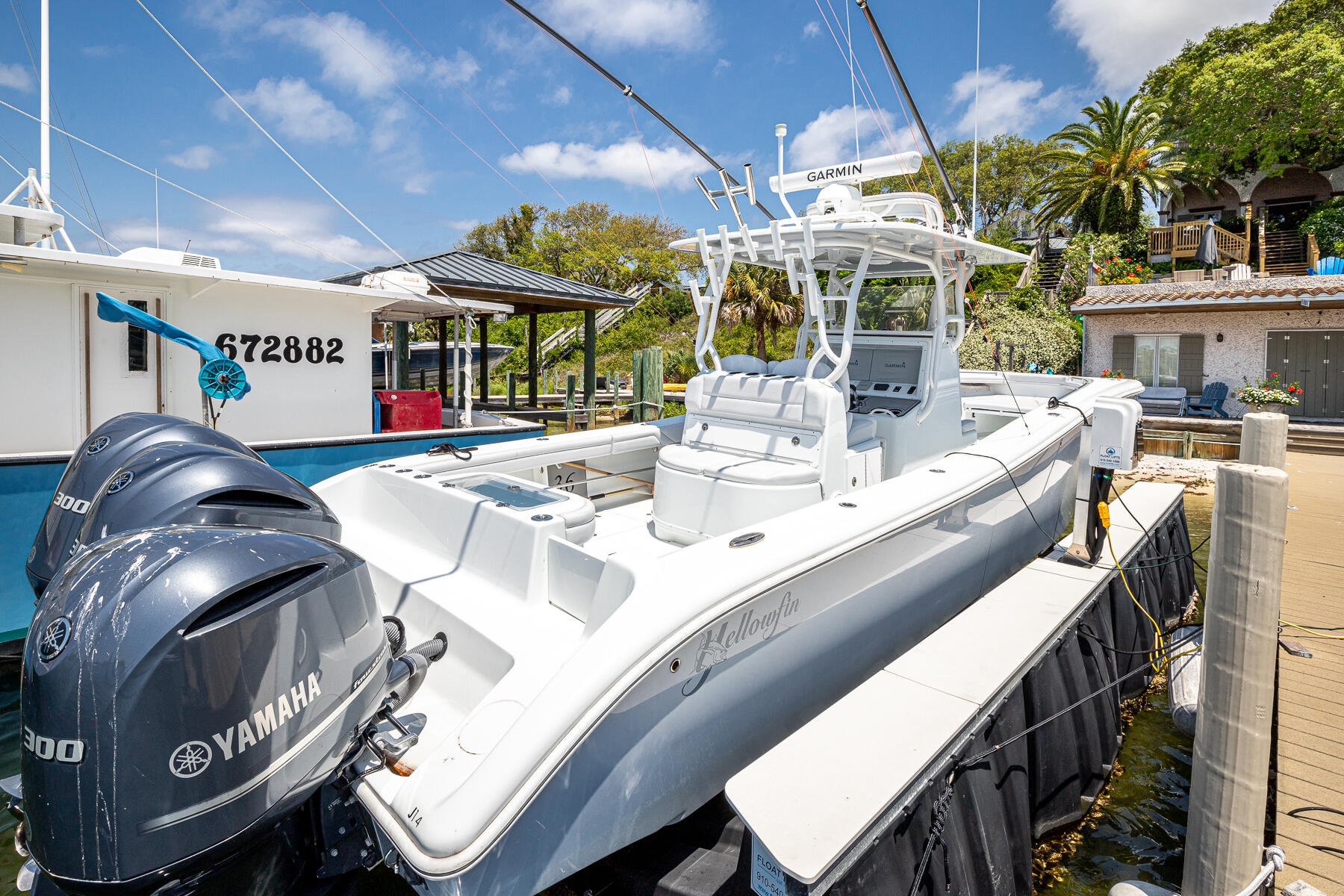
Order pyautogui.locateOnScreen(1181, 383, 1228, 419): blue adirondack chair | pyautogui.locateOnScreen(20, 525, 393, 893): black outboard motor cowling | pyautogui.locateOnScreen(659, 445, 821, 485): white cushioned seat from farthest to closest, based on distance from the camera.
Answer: pyautogui.locateOnScreen(1181, 383, 1228, 419): blue adirondack chair → pyautogui.locateOnScreen(659, 445, 821, 485): white cushioned seat → pyautogui.locateOnScreen(20, 525, 393, 893): black outboard motor cowling

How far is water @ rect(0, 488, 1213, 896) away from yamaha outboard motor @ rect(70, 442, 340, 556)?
1566 millimetres

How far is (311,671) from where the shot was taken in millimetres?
1852

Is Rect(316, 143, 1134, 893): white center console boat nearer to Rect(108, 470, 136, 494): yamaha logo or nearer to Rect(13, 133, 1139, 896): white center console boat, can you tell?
Rect(13, 133, 1139, 896): white center console boat

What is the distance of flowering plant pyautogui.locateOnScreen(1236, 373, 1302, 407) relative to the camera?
478 inches

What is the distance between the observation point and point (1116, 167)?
22734 mm

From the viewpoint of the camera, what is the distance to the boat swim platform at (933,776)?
6.56ft

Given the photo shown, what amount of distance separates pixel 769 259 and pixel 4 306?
6.06m

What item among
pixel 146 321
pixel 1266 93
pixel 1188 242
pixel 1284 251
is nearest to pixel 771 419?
pixel 146 321

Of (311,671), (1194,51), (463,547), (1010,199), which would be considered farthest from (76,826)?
(1010,199)

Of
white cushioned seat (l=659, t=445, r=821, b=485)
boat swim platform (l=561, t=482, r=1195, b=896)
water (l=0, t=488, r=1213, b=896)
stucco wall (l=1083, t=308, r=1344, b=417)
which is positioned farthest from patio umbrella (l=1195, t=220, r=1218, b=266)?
white cushioned seat (l=659, t=445, r=821, b=485)

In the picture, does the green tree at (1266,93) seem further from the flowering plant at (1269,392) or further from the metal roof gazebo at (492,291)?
the metal roof gazebo at (492,291)

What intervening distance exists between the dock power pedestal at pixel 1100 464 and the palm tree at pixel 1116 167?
22.9 meters

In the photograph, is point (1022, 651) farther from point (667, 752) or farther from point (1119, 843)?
point (667, 752)

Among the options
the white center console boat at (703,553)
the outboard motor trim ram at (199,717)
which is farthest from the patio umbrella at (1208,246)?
the outboard motor trim ram at (199,717)
